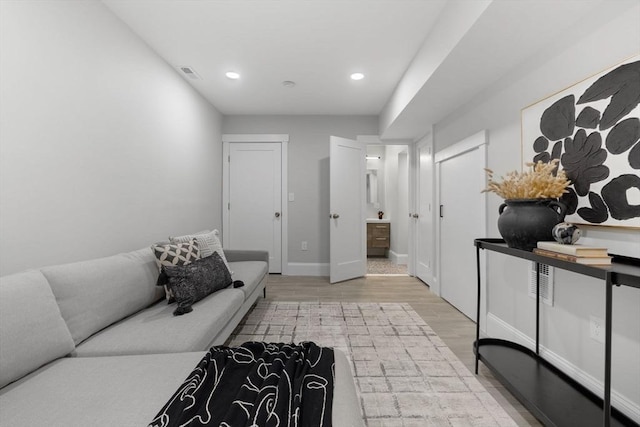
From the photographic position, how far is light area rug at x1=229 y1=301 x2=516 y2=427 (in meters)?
1.47

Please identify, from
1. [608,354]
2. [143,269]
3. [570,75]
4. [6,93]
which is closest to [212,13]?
[6,93]

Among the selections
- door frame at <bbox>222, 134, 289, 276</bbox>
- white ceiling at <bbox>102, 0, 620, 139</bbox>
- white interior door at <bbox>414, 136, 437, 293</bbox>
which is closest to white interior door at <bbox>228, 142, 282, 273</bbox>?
door frame at <bbox>222, 134, 289, 276</bbox>

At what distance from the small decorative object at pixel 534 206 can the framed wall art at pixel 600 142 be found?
104mm

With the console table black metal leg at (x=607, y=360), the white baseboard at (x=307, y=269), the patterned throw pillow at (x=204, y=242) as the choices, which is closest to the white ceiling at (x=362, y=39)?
the console table black metal leg at (x=607, y=360)

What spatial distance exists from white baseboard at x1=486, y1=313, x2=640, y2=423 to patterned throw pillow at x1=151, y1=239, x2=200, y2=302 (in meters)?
2.46

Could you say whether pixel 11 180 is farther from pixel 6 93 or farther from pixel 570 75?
pixel 570 75

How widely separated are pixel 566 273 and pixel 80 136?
3125 millimetres

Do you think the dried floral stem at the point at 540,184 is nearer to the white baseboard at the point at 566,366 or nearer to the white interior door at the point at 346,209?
the white baseboard at the point at 566,366

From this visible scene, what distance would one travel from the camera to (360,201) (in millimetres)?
4336

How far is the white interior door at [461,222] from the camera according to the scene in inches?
101

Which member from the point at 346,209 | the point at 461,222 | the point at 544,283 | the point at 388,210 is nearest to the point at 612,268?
the point at 544,283

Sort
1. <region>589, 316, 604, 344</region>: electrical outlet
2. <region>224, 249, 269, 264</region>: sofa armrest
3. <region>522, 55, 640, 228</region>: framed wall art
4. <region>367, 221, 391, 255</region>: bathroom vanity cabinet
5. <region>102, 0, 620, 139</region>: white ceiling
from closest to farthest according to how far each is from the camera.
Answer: <region>522, 55, 640, 228</region>: framed wall art → <region>589, 316, 604, 344</region>: electrical outlet → <region>102, 0, 620, 139</region>: white ceiling → <region>224, 249, 269, 264</region>: sofa armrest → <region>367, 221, 391, 255</region>: bathroom vanity cabinet

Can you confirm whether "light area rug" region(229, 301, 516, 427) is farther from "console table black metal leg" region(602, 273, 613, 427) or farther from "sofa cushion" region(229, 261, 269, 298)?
"console table black metal leg" region(602, 273, 613, 427)

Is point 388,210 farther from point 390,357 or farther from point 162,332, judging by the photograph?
point 162,332
